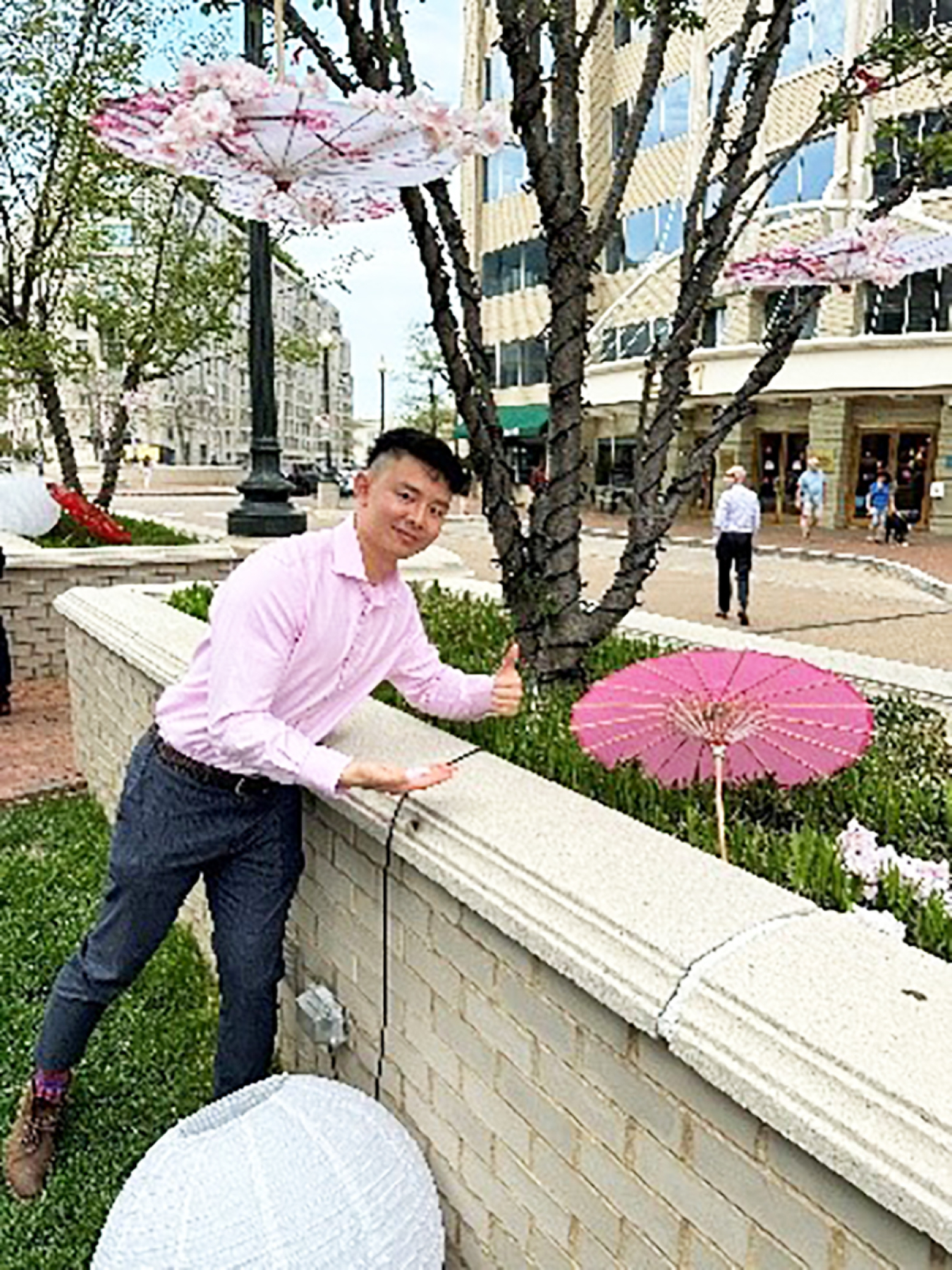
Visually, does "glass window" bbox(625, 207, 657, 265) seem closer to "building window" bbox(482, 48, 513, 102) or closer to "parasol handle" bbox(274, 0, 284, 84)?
"building window" bbox(482, 48, 513, 102)

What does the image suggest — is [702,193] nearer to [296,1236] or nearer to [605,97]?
[296,1236]

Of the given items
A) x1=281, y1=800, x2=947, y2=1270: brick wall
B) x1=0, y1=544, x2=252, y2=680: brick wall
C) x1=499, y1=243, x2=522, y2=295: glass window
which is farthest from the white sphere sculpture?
x1=499, y1=243, x2=522, y2=295: glass window

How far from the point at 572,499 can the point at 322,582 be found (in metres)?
1.91

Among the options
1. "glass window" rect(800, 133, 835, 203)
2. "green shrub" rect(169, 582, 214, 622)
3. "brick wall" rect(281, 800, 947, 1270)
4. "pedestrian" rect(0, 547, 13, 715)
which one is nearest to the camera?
"brick wall" rect(281, 800, 947, 1270)

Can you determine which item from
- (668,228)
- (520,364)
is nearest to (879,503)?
(668,228)

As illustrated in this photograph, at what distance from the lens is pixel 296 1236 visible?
202 centimetres

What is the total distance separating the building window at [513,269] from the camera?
3812 centimetres

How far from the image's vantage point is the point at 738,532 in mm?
11867

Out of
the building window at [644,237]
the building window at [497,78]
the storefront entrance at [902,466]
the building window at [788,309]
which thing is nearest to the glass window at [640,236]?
the building window at [644,237]

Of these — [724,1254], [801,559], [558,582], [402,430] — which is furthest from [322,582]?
[801,559]

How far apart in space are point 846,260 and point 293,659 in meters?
2.71

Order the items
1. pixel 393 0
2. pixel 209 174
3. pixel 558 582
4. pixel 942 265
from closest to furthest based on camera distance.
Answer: pixel 209 174 → pixel 393 0 → pixel 558 582 → pixel 942 265

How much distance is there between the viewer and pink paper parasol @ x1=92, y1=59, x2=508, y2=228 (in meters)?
2.81

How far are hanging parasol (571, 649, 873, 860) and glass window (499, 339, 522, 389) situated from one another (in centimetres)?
4040
